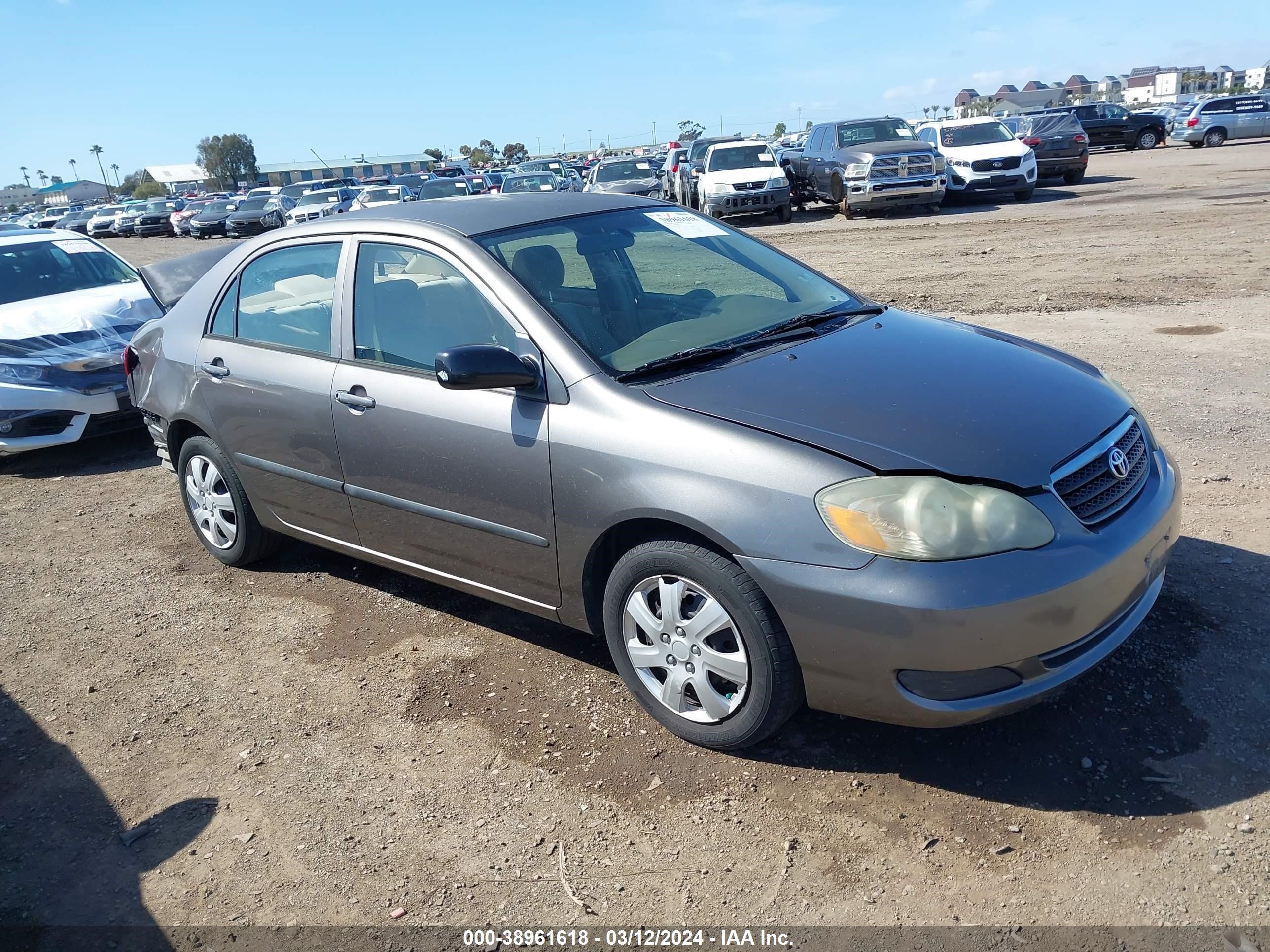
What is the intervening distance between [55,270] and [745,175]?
15015 mm

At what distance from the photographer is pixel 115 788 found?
11.1 feet

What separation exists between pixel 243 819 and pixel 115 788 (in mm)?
579

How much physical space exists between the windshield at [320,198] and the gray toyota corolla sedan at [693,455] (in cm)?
2766

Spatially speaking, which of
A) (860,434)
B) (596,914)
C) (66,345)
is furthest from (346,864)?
(66,345)

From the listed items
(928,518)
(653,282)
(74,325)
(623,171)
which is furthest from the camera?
(623,171)

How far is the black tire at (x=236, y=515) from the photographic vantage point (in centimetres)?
483

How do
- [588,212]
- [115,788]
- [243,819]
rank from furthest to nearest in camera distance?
1. [588,212]
2. [115,788]
3. [243,819]

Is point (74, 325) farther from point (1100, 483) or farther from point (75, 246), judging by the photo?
point (1100, 483)

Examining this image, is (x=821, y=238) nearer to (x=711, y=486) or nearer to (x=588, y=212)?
(x=588, y=212)

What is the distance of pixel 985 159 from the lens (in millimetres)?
20047

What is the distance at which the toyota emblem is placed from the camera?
3066mm

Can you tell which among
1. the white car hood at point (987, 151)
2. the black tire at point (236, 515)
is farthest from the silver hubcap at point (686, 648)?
the white car hood at point (987, 151)

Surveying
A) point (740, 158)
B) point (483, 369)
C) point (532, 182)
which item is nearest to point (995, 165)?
point (740, 158)

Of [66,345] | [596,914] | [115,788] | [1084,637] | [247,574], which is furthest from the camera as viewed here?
[66,345]
